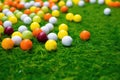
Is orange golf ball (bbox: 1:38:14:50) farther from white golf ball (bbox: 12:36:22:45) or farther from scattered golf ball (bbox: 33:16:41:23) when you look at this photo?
scattered golf ball (bbox: 33:16:41:23)

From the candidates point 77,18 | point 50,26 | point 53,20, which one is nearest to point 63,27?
point 50,26

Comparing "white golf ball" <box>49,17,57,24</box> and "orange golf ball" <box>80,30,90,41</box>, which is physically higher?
"white golf ball" <box>49,17,57,24</box>

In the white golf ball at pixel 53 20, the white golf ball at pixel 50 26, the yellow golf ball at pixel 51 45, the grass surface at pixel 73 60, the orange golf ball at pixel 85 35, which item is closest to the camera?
the grass surface at pixel 73 60

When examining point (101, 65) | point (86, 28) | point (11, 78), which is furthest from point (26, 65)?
point (86, 28)

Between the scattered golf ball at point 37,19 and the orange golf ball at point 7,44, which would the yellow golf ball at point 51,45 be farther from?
the scattered golf ball at point 37,19

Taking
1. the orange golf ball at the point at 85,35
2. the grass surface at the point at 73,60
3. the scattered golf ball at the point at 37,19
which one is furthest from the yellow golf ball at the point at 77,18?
the orange golf ball at the point at 85,35

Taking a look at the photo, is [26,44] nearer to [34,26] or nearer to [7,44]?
[7,44]

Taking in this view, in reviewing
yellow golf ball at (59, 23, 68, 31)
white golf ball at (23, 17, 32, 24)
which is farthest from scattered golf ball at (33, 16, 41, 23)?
yellow golf ball at (59, 23, 68, 31)

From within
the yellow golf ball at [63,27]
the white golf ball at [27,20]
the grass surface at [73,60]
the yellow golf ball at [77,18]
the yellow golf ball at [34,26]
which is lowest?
the grass surface at [73,60]
